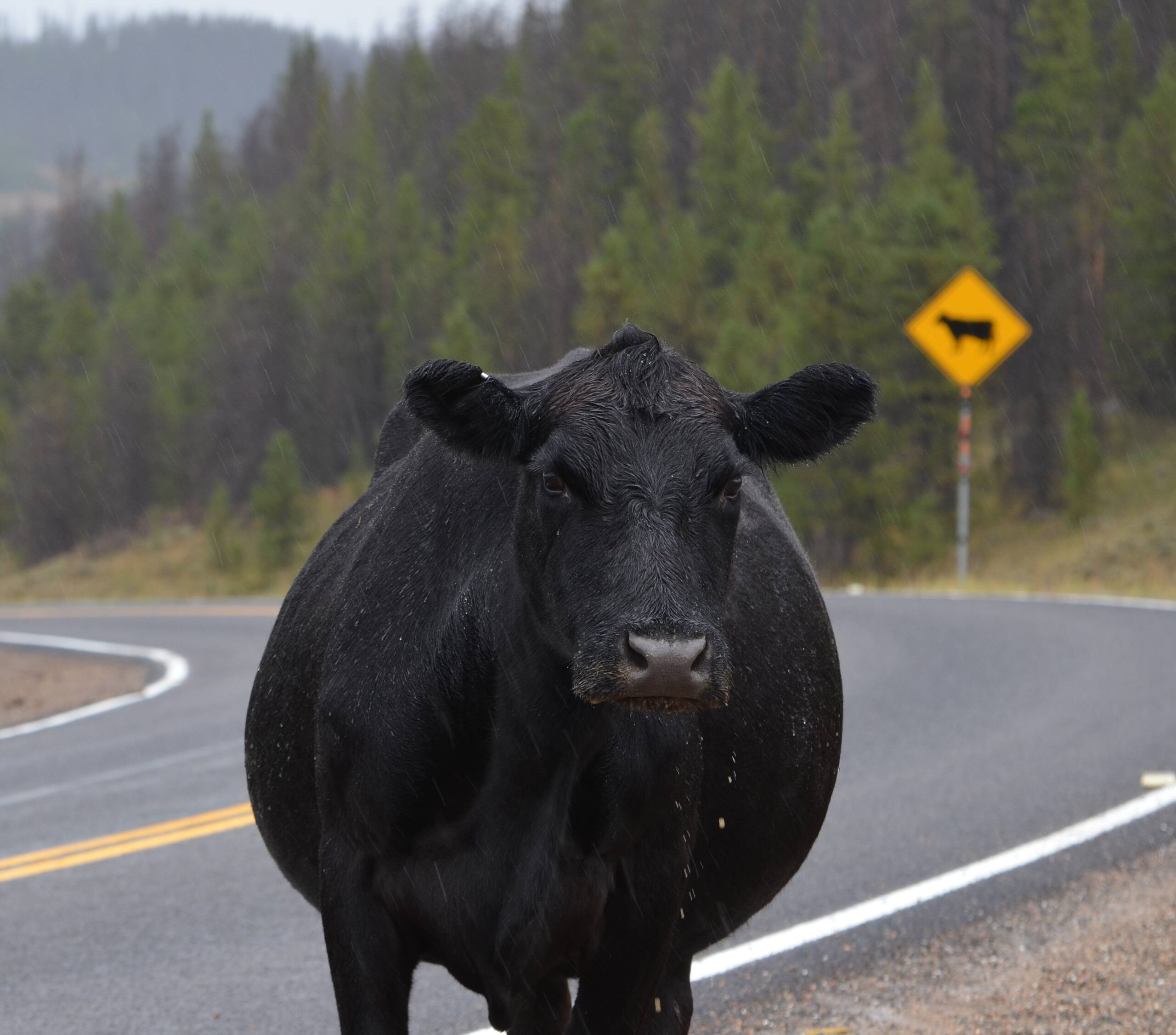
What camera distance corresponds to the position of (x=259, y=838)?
8.02 meters

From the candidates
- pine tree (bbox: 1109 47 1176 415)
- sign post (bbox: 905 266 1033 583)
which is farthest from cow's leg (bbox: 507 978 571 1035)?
pine tree (bbox: 1109 47 1176 415)

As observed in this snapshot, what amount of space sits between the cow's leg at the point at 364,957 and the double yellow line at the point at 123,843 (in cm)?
412

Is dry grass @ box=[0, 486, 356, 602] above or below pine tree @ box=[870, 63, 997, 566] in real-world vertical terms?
below

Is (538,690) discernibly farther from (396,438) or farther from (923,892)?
(923,892)

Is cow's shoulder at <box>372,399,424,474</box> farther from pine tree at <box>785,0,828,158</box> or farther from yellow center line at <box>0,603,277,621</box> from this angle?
pine tree at <box>785,0,828,158</box>

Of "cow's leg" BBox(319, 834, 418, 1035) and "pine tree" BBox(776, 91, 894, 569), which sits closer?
"cow's leg" BBox(319, 834, 418, 1035)

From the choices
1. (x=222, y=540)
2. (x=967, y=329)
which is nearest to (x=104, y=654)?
(x=967, y=329)

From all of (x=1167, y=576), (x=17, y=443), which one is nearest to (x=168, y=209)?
(x=17, y=443)

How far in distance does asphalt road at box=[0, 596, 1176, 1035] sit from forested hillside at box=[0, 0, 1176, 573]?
2217 cm

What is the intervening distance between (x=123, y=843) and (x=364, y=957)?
16.7ft

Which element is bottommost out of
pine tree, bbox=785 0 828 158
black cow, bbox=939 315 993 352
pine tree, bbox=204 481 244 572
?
pine tree, bbox=204 481 244 572

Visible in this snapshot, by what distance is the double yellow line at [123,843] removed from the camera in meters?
7.35

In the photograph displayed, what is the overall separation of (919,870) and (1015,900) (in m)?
0.59

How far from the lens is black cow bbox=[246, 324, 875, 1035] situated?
9.63 ft
